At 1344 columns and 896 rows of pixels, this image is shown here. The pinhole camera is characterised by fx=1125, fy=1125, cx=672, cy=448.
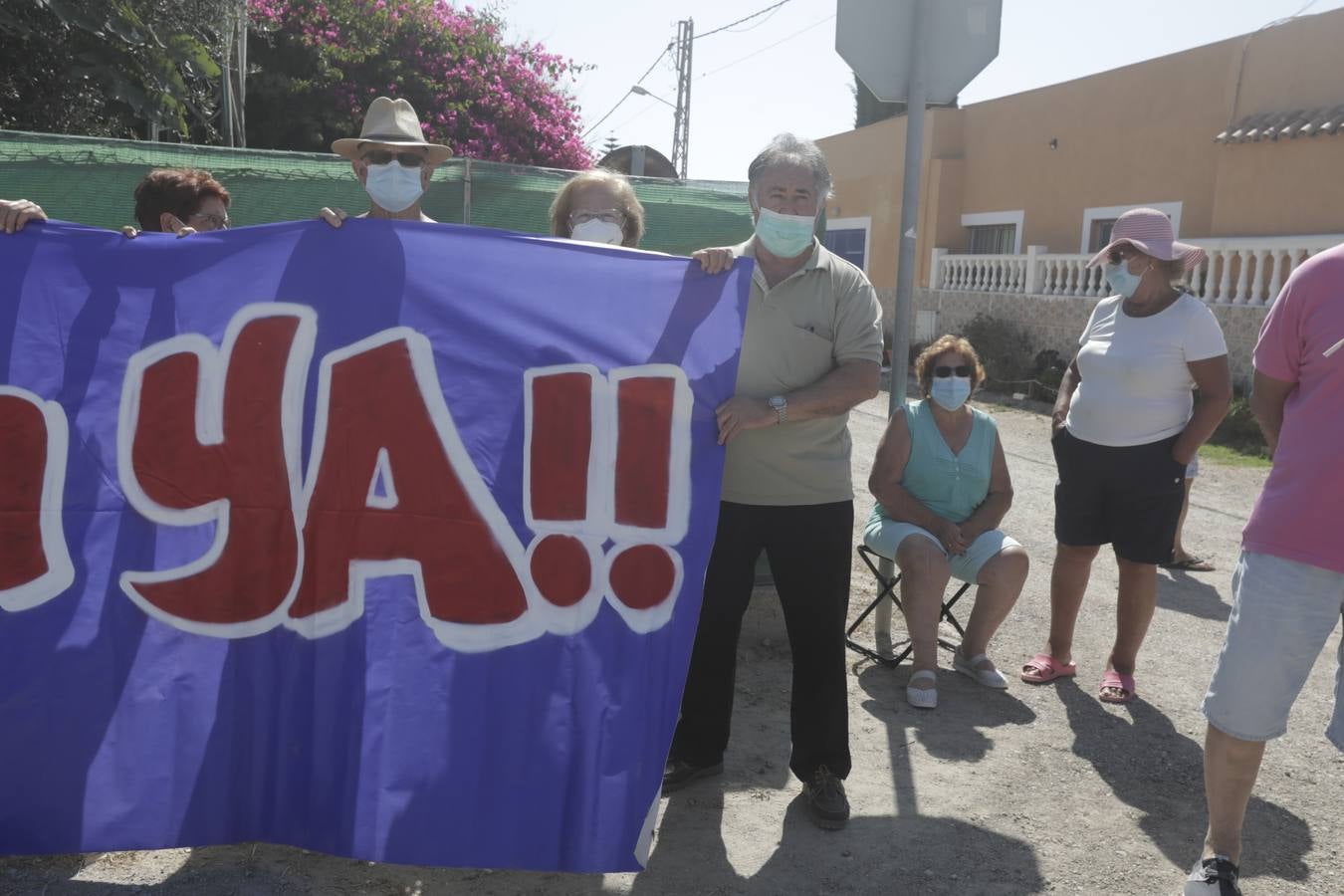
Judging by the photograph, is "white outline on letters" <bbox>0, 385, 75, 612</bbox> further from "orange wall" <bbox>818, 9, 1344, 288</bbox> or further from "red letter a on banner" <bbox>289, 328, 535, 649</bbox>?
"orange wall" <bbox>818, 9, 1344, 288</bbox>

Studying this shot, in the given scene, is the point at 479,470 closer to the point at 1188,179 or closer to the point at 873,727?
the point at 873,727

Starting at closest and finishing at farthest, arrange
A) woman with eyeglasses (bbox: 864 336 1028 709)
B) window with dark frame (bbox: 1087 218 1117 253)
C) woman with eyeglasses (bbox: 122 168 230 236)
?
woman with eyeglasses (bbox: 122 168 230 236), woman with eyeglasses (bbox: 864 336 1028 709), window with dark frame (bbox: 1087 218 1117 253)

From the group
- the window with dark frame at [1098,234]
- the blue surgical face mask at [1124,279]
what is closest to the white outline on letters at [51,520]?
the blue surgical face mask at [1124,279]

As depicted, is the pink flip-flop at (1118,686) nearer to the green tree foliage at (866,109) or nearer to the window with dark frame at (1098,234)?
the window with dark frame at (1098,234)

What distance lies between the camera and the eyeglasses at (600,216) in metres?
3.57

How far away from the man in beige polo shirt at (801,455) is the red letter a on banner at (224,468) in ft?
3.95

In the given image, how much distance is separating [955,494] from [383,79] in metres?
10.6

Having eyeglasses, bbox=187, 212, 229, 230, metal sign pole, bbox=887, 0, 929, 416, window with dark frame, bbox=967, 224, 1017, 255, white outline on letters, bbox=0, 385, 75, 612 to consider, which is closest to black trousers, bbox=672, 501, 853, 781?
metal sign pole, bbox=887, 0, 929, 416

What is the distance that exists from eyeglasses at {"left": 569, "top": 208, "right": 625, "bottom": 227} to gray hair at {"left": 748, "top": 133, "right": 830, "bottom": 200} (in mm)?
496

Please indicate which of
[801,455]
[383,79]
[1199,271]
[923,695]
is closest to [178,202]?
[801,455]

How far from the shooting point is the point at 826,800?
3287 millimetres

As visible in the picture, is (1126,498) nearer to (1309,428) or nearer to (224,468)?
(1309,428)

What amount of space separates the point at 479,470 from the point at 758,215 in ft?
3.66

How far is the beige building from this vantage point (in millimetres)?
13570
